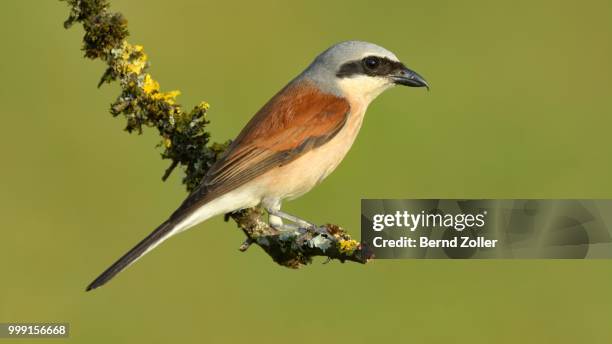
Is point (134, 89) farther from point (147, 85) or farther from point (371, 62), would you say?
point (371, 62)

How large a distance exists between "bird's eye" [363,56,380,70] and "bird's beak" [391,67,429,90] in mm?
98

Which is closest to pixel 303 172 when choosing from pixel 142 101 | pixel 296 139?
pixel 296 139

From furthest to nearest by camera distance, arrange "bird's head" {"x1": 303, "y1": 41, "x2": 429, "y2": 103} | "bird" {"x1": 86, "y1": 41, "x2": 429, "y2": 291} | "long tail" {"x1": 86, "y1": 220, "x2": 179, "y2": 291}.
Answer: "bird's head" {"x1": 303, "y1": 41, "x2": 429, "y2": 103} < "bird" {"x1": 86, "y1": 41, "x2": 429, "y2": 291} < "long tail" {"x1": 86, "y1": 220, "x2": 179, "y2": 291}

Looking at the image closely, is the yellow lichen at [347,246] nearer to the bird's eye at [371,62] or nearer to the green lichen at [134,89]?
the green lichen at [134,89]

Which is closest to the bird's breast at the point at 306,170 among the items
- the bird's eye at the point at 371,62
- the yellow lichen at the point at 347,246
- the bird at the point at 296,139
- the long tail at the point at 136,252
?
the bird at the point at 296,139

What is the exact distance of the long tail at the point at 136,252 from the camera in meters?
2.85

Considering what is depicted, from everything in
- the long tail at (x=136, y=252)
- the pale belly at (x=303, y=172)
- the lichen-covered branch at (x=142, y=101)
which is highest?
the lichen-covered branch at (x=142, y=101)

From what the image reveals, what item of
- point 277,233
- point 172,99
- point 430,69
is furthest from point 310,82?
point 430,69

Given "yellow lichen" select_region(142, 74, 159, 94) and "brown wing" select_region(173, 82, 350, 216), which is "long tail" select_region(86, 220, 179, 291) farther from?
"yellow lichen" select_region(142, 74, 159, 94)

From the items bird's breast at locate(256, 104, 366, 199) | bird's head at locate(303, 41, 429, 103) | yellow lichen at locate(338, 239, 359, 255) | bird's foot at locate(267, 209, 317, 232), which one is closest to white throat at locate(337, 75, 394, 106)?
bird's head at locate(303, 41, 429, 103)

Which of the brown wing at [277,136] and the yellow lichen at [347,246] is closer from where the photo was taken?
the yellow lichen at [347,246]

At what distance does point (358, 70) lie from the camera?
3686 mm

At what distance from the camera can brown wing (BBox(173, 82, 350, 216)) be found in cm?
327

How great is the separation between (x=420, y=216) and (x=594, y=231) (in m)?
0.64
